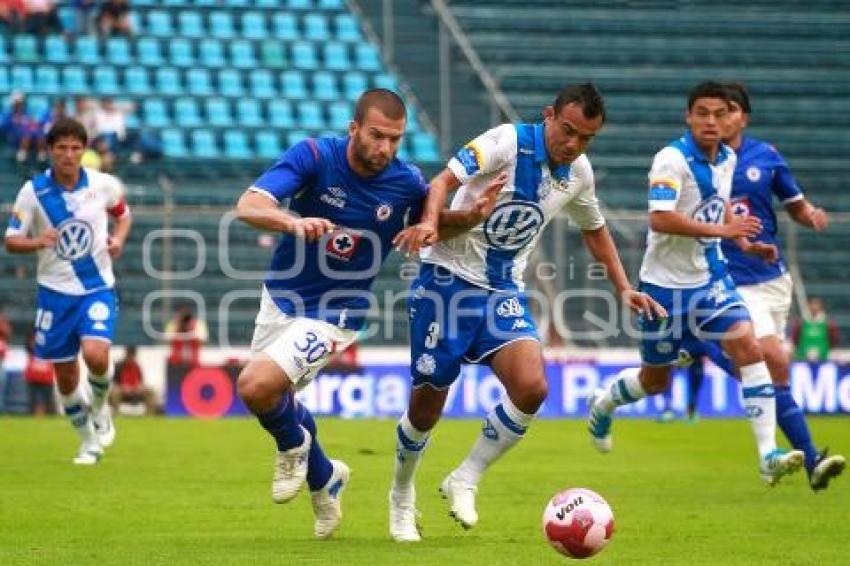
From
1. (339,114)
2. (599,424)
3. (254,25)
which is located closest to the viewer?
(599,424)

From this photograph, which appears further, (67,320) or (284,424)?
(67,320)

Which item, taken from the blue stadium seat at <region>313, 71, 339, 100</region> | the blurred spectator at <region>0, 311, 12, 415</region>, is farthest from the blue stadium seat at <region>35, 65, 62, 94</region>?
the blurred spectator at <region>0, 311, 12, 415</region>

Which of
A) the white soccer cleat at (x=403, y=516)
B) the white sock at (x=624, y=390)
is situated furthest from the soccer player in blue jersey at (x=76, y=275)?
the white soccer cleat at (x=403, y=516)

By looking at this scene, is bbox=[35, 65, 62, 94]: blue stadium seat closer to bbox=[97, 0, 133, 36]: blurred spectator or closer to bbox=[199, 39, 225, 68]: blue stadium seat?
bbox=[97, 0, 133, 36]: blurred spectator

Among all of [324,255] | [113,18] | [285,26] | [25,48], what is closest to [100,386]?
[324,255]

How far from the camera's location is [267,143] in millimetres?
30719

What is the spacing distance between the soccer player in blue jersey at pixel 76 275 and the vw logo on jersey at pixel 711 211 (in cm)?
504

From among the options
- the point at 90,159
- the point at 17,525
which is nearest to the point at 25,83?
the point at 90,159

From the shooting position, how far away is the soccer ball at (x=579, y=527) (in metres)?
8.32

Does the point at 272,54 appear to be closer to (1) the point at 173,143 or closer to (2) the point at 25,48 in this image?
(1) the point at 173,143

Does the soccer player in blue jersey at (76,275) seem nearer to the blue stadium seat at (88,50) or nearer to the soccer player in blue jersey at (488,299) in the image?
the soccer player in blue jersey at (488,299)

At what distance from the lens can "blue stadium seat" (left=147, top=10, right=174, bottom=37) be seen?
3272 centimetres

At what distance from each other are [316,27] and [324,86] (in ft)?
6.00

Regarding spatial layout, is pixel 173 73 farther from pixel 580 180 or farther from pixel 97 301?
pixel 580 180
